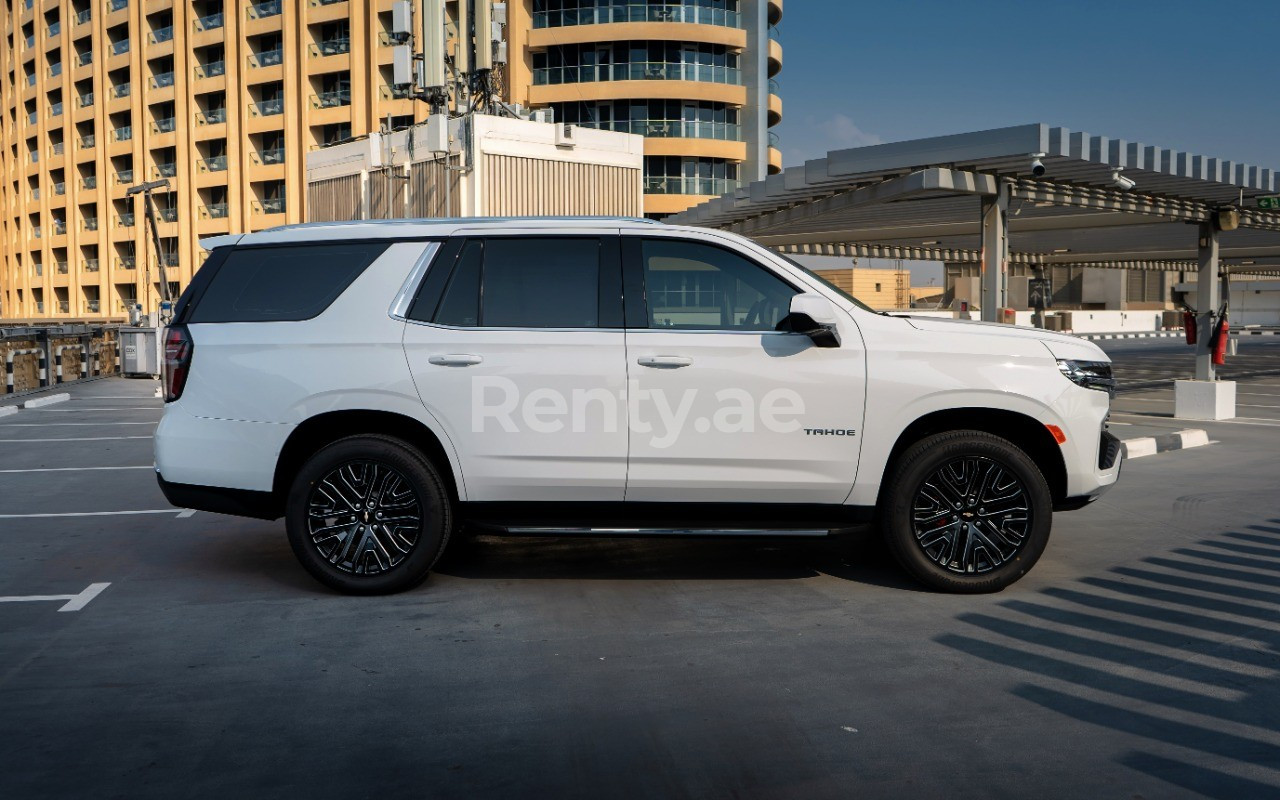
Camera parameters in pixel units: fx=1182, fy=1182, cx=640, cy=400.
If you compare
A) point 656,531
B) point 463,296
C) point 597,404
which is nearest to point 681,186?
point 463,296

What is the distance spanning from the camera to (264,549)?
7930 millimetres

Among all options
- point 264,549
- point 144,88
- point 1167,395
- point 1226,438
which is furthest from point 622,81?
point 264,549

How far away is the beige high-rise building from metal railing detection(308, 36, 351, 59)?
0.11 metres

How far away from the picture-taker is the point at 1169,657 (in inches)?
211

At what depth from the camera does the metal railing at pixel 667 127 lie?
54.2 m

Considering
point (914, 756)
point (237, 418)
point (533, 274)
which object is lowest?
point (914, 756)

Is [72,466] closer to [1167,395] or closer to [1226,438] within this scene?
[1226,438]

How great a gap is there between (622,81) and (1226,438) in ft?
140

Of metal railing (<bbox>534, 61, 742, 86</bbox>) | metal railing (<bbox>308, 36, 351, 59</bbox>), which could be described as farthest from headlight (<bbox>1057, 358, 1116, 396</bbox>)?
metal railing (<bbox>308, 36, 351, 59</bbox>)

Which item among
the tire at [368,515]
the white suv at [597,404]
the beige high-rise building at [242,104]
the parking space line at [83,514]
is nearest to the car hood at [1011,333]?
the white suv at [597,404]

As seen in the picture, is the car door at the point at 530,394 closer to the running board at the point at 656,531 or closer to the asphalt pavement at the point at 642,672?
the running board at the point at 656,531

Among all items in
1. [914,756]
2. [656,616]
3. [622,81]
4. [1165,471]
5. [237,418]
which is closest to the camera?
[914,756]

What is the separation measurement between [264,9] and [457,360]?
6137 cm

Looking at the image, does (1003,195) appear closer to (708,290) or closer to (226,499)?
(708,290)
